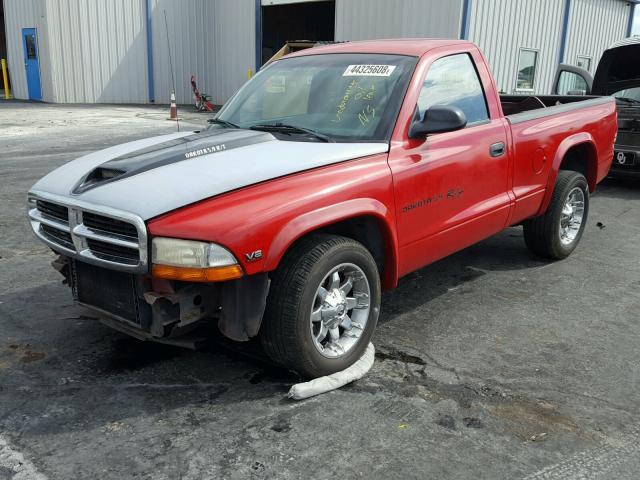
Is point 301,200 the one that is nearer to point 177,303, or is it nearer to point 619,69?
point 177,303

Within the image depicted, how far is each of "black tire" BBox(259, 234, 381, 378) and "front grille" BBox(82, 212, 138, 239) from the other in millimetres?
723

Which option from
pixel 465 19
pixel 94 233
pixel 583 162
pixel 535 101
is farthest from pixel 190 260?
pixel 465 19

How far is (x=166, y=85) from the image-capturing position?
23297 millimetres

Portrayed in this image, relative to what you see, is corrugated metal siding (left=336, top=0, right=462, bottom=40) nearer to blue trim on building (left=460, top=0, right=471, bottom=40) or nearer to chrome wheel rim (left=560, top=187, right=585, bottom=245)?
blue trim on building (left=460, top=0, right=471, bottom=40)

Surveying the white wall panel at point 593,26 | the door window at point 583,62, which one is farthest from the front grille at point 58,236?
the door window at point 583,62

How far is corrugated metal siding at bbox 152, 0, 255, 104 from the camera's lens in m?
21.8

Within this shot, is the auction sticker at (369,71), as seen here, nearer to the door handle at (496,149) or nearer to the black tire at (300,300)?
the door handle at (496,149)

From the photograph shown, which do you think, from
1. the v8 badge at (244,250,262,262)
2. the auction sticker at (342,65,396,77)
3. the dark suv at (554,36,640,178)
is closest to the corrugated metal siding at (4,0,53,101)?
the dark suv at (554,36,640,178)

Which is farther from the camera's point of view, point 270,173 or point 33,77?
point 33,77

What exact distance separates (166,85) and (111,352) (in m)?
21.1

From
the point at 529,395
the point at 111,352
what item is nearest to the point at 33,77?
the point at 111,352

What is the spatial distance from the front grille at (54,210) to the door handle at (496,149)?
280cm

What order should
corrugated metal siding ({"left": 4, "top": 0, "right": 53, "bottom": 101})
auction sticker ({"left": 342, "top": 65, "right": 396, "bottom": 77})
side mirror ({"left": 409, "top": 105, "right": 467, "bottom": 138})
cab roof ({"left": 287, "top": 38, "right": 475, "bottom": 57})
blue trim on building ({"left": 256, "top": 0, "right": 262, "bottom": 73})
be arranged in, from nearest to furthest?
side mirror ({"left": 409, "top": 105, "right": 467, "bottom": 138})
auction sticker ({"left": 342, "top": 65, "right": 396, "bottom": 77})
cab roof ({"left": 287, "top": 38, "right": 475, "bottom": 57})
blue trim on building ({"left": 256, "top": 0, "right": 262, "bottom": 73})
corrugated metal siding ({"left": 4, "top": 0, "right": 53, "bottom": 101})

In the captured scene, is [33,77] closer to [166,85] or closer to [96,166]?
[166,85]
